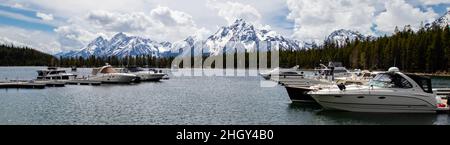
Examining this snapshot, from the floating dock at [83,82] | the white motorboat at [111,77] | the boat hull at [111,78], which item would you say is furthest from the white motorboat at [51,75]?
the boat hull at [111,78]

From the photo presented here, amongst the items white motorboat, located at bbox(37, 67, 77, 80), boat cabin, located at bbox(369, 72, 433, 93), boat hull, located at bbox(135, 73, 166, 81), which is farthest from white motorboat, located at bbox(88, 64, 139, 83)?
boat cabin, located at bbox(369, 72, 433, 93)

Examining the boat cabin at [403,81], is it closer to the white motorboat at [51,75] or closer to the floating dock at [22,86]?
the floating dock at [22,86]

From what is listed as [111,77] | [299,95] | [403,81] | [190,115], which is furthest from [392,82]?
[111,77]

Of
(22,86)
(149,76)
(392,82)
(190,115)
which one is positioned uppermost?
(392,82)

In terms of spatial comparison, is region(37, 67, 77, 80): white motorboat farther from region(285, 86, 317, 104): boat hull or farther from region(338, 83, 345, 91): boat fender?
region(338, 83, 345, 91): boat fender

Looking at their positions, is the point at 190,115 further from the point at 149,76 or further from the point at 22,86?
the point at 149,76

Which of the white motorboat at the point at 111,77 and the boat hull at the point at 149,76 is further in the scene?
the boat hull at the point at 149,76

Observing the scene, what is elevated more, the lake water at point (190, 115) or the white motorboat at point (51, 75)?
the white motorboat at point (51, 75)

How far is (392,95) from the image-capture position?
3192 centimetres

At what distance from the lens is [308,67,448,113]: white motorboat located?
104 feet

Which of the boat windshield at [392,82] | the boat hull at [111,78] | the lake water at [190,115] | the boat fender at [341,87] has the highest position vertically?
the boat windshield at [392,82]

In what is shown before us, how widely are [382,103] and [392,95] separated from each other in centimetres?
101

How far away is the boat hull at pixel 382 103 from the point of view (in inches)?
1257
